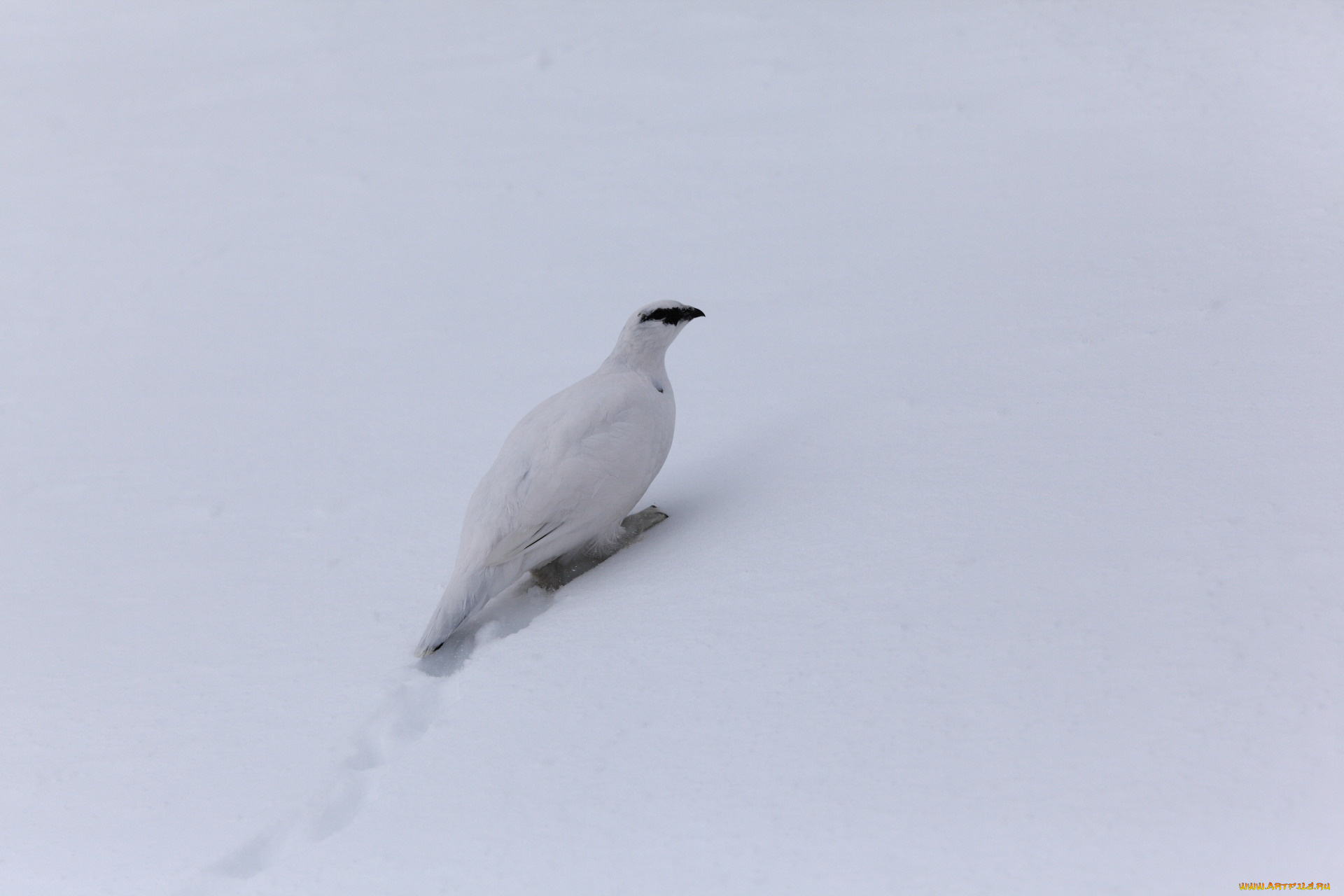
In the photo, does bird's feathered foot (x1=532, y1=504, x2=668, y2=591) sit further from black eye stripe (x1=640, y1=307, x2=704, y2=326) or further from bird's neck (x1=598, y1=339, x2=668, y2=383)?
black eye stripe (x1=640, y1=307, x2=704, y2=326)

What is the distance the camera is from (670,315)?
3.75m

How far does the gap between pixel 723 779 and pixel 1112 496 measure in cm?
164

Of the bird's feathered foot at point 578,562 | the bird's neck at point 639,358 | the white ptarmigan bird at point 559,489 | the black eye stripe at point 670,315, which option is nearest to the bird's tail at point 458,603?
the white ptarmigan bird at point 559,489

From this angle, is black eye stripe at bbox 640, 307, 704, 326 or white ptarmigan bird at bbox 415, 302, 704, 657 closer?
white ptarmigan bird at bbox 415, 302, 704, 657

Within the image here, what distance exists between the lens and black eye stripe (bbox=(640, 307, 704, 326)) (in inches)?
147

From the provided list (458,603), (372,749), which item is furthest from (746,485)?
(372,749)

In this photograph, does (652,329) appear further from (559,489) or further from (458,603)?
(458,603)

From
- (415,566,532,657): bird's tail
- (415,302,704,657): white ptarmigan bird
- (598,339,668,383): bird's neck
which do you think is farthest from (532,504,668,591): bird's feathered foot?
(598,339,668,383): bird's neck

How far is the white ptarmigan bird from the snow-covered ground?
0.17m

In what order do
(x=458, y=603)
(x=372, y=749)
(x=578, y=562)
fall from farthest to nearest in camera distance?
(x=578, y=562), (x=458, y=603), (x=372, y=749)

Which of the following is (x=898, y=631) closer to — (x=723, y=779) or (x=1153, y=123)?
(x=723, y=779)

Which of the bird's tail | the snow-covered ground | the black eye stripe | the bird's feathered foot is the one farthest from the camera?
the black eye stripe

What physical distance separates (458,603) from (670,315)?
1283 mm

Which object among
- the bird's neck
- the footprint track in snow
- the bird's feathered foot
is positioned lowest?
the footprint track in snow
